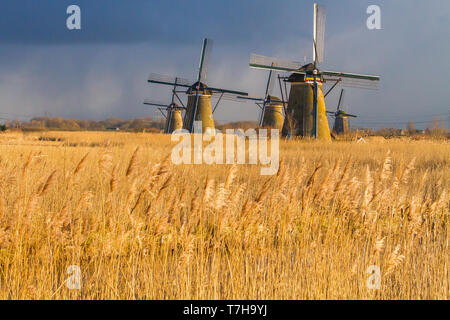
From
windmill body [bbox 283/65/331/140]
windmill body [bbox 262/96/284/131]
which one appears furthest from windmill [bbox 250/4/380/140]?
windmill body [bbox 262/96/284/131]

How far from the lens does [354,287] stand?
3.29 meters

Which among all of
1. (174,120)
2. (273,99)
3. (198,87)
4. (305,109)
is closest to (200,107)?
(198,87)

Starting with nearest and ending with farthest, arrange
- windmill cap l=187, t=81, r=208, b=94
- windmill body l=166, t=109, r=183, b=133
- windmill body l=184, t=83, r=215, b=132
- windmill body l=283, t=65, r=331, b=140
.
Result: windmill body l=283, t=65, r=331, b=140, windmill body l=184, t=83, r=215, b=132, windmill cap l=187, t=81, r=208, b=94, windmill body l=166, t=109, r=183, b=133

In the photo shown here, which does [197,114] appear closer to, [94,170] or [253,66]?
[253,66]

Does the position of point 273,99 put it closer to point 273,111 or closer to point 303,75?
point 273,111

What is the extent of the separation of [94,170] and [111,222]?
A: 4373 mm

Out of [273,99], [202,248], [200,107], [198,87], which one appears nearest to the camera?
[202,248]

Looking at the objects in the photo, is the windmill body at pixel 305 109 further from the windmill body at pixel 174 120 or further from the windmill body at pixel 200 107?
the windmill body at pixel 174 120

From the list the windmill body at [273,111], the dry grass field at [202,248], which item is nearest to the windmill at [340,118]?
the windmill body at [273,111]

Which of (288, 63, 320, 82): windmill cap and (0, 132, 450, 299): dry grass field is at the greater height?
(288, 63, 320, 82): windmill cap

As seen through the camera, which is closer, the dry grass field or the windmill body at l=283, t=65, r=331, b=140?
the dry grass field

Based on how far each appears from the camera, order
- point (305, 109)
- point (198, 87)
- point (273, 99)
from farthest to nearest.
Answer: point (273, 99) < point (198, 87) < point (305, 109)

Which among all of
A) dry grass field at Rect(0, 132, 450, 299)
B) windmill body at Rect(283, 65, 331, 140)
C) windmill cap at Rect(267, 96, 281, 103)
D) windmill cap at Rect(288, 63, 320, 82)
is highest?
windmill cap at Rect(267, 96, 281, 103)

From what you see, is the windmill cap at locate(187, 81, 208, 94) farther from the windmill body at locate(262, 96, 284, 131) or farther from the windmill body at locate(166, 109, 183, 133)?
the windmill body at locate(166, 109, 183, 133)
